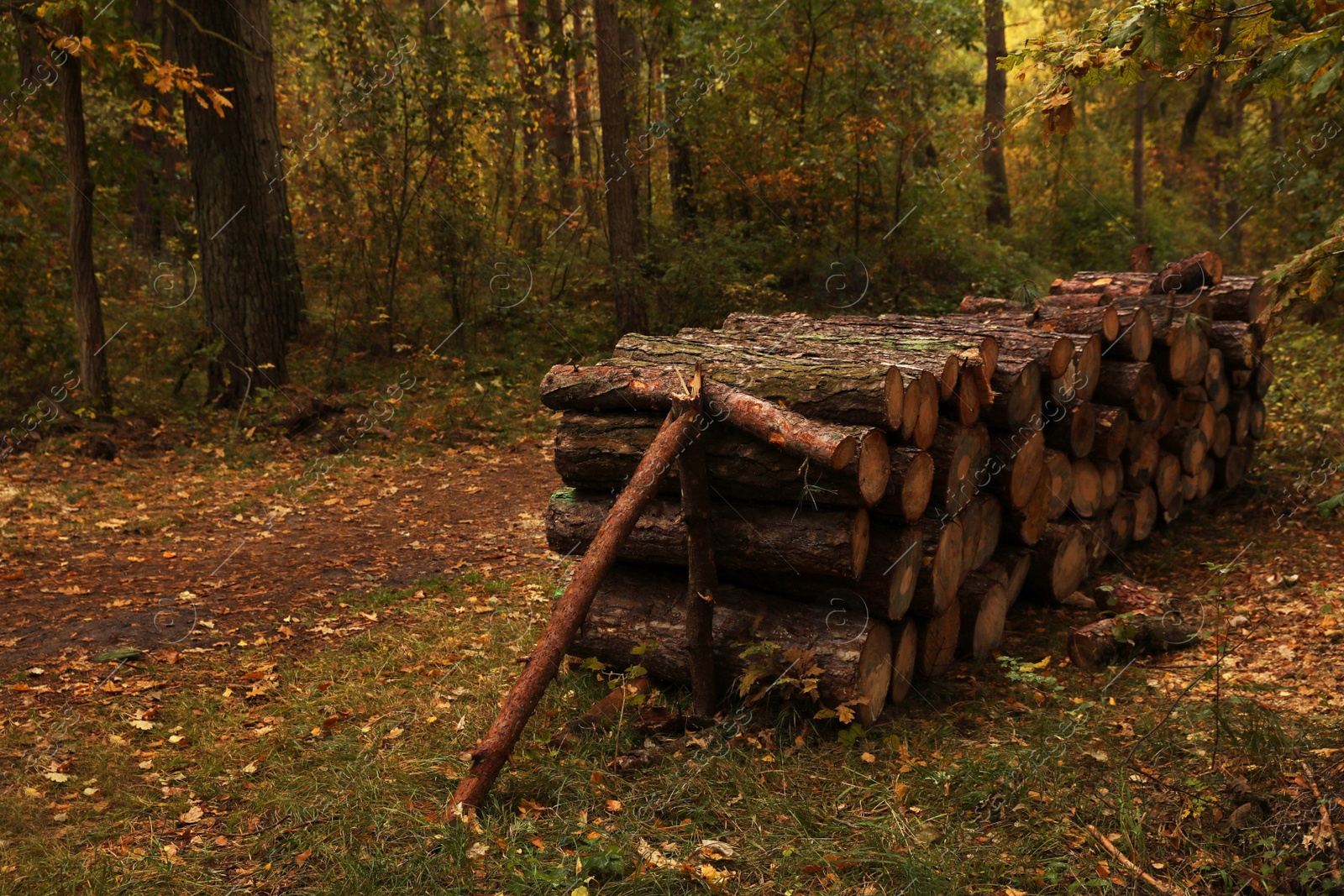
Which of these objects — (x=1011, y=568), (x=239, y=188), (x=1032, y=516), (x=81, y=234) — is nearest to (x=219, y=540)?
(x=81, y=234)

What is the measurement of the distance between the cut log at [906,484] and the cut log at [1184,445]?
12.2ft

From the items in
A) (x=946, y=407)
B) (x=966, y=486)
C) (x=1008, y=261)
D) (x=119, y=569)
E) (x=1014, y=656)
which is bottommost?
(x=1014, y=656)

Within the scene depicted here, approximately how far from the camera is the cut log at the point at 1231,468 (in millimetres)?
7988

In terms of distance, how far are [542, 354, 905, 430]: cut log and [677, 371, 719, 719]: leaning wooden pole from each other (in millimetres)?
290

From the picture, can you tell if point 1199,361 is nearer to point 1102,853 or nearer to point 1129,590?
point 1129,590

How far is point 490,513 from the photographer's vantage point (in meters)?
8.12

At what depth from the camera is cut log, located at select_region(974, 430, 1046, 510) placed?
5242 millimetres

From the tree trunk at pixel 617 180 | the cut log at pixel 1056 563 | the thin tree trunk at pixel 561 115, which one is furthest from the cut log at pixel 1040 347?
the thin tree trunk at pixel 561 115

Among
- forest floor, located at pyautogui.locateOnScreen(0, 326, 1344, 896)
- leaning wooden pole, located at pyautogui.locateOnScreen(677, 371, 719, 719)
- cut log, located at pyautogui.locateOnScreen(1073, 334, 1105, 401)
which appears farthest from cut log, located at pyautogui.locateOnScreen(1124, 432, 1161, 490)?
leaning wooden pole, located at pyautogui.locateOnScreen(677, 371, 719, 719)

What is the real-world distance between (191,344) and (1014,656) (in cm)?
1042

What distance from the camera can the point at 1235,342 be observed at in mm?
7566

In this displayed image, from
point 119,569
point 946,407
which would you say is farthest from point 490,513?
point 946,407

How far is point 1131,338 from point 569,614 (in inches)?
176

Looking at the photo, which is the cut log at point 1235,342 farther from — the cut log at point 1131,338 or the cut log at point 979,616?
the cut log at point 979,616
